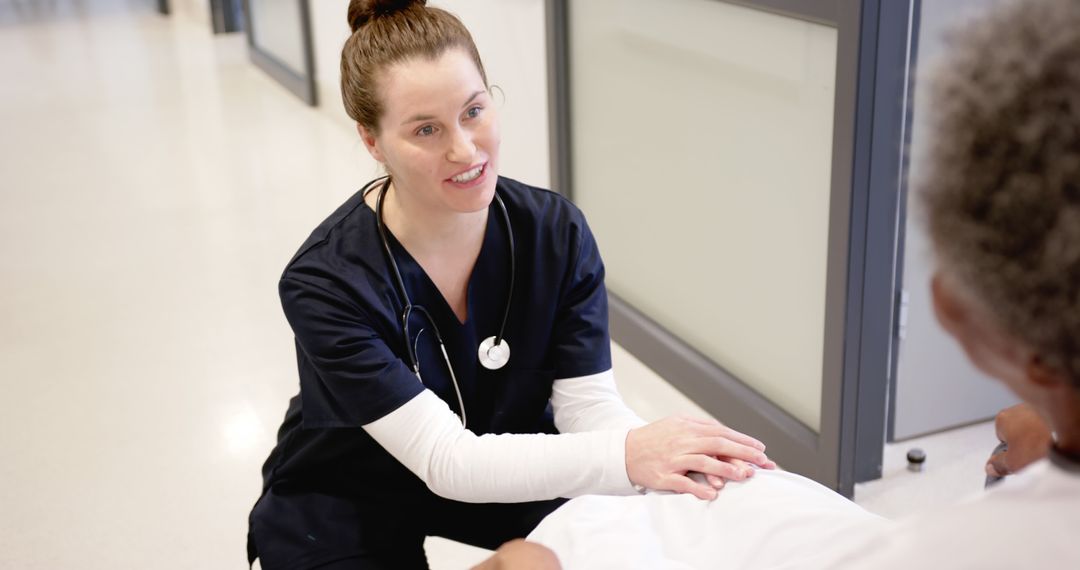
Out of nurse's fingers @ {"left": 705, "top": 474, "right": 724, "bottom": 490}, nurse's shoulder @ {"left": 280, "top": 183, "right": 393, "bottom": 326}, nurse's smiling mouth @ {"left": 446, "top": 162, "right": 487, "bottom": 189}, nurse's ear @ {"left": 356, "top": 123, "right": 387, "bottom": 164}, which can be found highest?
nurse's ear @ {"left": 356, "top": 123, "right": 387, "bottom": 164}

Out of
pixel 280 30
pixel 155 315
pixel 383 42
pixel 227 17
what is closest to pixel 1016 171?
pixel 383 42

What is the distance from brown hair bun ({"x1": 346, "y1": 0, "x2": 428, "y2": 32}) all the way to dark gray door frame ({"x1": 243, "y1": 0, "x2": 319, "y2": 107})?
12.4ft

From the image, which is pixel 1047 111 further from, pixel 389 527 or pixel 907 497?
pixel 907 497

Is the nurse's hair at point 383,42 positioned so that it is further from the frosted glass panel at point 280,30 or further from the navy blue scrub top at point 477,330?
the frosted glass panel at point 280,30

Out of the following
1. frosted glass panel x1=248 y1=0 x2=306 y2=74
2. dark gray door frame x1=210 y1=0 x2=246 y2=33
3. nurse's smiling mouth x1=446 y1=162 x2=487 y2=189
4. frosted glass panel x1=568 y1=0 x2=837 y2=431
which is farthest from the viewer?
dark gray door frame x1=210 y1=0 x2=246 y2=33

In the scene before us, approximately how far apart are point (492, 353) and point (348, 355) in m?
0.23

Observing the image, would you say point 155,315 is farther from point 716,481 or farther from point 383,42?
point 716,481

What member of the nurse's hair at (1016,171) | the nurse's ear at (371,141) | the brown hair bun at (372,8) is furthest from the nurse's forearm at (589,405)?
the nurse's hair at (1016,171)

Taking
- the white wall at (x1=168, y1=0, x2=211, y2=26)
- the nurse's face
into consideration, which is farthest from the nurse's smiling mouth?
the white wall at (x1=168, y1=0, x2=211, y2=26)

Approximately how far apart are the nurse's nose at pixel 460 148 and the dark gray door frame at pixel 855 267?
75 centimetres

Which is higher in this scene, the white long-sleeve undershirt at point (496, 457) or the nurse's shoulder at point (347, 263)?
the nurse's shoulder at point (347, 263)

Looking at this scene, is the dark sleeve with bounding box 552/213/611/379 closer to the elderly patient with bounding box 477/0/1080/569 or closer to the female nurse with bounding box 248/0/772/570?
the female nurse with bounding box 248/0/772/570

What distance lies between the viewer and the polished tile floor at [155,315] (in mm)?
2287

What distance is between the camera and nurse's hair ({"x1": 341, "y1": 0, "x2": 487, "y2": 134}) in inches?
57.4
